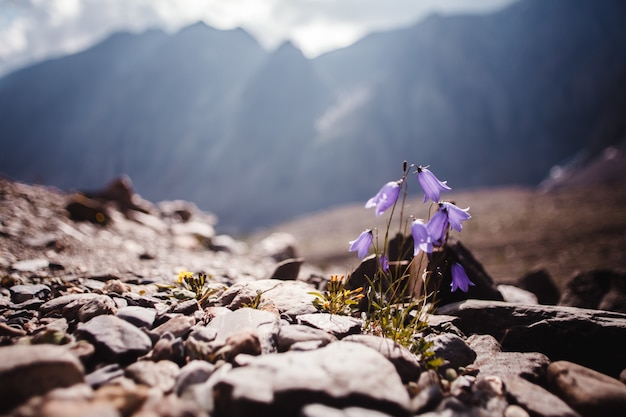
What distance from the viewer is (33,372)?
1.81 metres

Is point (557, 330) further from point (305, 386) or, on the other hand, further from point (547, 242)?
point (547, 242)

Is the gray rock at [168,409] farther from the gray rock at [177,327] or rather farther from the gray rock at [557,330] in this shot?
the gray rock at [557,330]

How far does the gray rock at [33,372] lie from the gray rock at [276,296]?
149 centimetres

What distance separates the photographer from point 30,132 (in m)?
116

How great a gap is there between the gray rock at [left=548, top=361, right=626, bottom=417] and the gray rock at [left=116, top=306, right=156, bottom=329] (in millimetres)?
3150

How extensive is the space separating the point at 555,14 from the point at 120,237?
429 feet

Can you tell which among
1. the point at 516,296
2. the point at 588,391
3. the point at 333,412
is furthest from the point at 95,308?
the point at 516,296

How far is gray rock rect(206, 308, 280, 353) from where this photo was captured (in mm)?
2529

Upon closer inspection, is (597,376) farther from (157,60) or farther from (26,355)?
(157,60)

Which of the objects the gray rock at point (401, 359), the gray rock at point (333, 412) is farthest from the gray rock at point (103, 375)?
the gray rock at point (401, 359)

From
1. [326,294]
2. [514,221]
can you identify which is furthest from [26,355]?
[514,221]

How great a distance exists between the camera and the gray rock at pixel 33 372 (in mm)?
1740

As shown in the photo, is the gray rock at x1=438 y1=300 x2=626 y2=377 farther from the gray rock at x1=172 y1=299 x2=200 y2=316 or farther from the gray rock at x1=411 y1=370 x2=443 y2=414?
the gray rock at x1=172 y1=299 x2=200 y2=316

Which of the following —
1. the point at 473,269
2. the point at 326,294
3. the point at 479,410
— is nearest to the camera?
the point at 479,410
